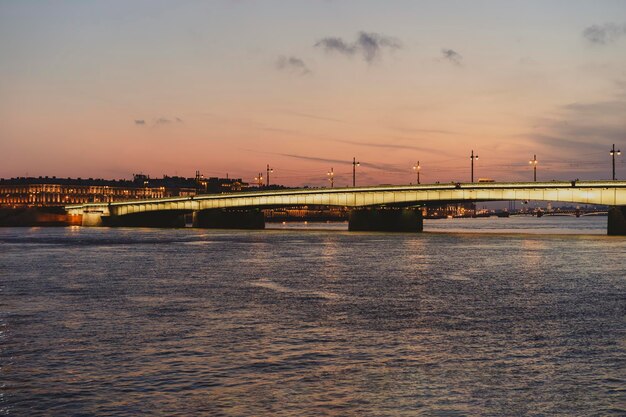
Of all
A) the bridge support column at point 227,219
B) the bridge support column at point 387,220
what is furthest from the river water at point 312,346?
the bridge support column at point 227,219

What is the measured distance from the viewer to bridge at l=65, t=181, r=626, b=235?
10094 centimetres

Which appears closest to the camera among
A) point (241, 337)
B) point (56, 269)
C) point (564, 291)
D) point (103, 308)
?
point (241, 337)

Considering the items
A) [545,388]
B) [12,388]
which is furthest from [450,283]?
[12,388]

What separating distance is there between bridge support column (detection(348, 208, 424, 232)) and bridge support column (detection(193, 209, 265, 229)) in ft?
95.9

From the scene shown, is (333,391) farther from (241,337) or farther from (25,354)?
(25,354)

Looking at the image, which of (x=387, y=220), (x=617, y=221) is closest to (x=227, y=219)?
(x=387, y=220)

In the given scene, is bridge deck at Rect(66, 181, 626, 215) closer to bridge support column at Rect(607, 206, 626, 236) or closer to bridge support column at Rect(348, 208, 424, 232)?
bridge support column at Rect(607, 206, 626, 236)

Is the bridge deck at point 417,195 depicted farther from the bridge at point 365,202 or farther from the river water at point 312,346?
the river water at point 312,346

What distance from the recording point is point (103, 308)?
25141mm

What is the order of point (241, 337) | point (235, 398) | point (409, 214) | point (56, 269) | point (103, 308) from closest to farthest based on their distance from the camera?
point (235, 398) < point (241, 337) < point (103, 308) < point (56, 269) < point (409, 214)

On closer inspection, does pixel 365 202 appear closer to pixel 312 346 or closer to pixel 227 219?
pixel 227 219

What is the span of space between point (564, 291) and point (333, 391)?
20556mm

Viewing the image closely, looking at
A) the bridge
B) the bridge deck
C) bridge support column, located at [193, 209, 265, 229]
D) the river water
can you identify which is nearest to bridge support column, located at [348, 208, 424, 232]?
the bridge

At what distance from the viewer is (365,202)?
121m
